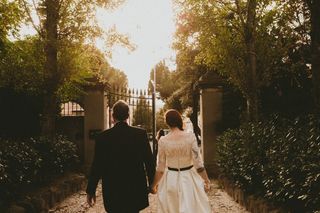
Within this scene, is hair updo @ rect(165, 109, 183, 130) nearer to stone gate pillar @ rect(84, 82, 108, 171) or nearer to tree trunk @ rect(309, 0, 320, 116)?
tree trunk @ rect(309, 0, 320, 116)

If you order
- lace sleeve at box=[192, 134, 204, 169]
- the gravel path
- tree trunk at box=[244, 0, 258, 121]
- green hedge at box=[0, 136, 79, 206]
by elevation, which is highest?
tree trunk at box=[244, 0, 258, 121]

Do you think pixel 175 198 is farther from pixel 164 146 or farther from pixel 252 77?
pixel 252 77

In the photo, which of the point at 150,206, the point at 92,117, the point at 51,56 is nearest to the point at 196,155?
the point at 150,206

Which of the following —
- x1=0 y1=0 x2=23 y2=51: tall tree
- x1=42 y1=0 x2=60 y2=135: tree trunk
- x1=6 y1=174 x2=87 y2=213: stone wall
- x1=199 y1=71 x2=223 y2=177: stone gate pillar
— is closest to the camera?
x1=6 y1=174 x2=87 y2=213: stone wall

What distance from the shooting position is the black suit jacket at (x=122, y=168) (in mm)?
4742

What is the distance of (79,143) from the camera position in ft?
48.1

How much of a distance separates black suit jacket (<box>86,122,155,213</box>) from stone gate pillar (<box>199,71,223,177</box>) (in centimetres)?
1024

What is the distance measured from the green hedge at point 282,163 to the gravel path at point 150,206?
1.68 feet

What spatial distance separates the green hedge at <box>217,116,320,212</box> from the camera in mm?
5371

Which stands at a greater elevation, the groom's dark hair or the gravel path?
the groom's dark hair

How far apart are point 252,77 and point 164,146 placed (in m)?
5.70

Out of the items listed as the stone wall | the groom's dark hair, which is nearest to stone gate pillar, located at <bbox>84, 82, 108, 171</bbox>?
the stone wall

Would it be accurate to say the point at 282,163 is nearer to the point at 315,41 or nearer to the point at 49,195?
the point at 315,41

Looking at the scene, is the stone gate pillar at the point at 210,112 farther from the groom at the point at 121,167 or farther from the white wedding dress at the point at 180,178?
the groom at the point at 121,167
